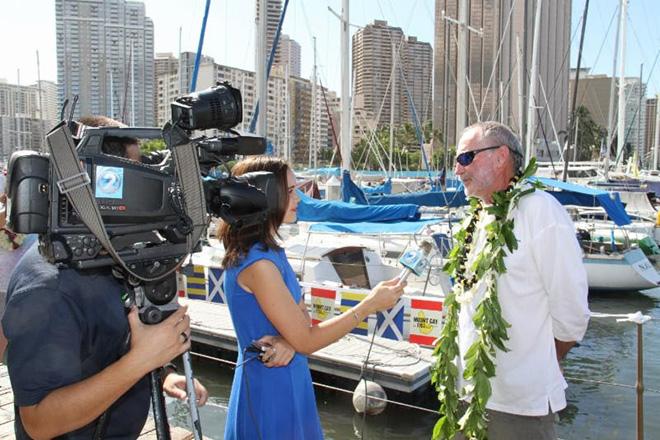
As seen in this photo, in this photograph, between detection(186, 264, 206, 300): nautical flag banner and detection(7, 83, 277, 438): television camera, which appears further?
detection(186, 264, 206, 300): nautical flag banner

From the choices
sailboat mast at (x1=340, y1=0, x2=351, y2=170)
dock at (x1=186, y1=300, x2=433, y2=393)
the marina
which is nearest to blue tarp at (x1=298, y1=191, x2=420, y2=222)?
the marina

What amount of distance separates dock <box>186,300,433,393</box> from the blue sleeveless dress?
458 centimetres

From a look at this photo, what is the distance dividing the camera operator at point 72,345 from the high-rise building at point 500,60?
14.2 metres

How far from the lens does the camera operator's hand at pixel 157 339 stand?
56.6 inches

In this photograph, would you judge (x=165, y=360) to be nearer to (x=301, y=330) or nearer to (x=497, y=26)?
(x=301, y=330)

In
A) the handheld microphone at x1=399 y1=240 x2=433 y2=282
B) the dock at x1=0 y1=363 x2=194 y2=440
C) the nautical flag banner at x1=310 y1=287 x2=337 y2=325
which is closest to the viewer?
the handheld microphone at x1=399 y1=240 x2=433 y2=282

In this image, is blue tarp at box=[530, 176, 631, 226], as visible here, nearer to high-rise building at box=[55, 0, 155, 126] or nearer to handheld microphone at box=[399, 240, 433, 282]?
handheld microphone at box=[399, 240, 433, 282]

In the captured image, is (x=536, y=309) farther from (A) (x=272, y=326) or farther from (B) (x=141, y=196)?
(B) (x=141, y=196)

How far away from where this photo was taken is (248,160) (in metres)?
2.33

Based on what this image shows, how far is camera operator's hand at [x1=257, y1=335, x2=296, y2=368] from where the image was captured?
208 centimetres

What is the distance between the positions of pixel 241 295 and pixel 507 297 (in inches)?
42.0

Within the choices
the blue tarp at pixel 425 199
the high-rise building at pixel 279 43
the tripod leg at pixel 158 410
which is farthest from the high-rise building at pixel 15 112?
the tripod leg at pixel 158 410

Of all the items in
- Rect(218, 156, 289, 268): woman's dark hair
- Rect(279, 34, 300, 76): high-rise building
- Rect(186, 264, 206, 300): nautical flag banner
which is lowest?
Rect(186, 264, 206, 300): nautical flag banner

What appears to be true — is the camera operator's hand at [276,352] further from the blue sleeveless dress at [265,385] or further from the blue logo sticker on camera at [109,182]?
the blue logo sticker on camera at [109,182]
